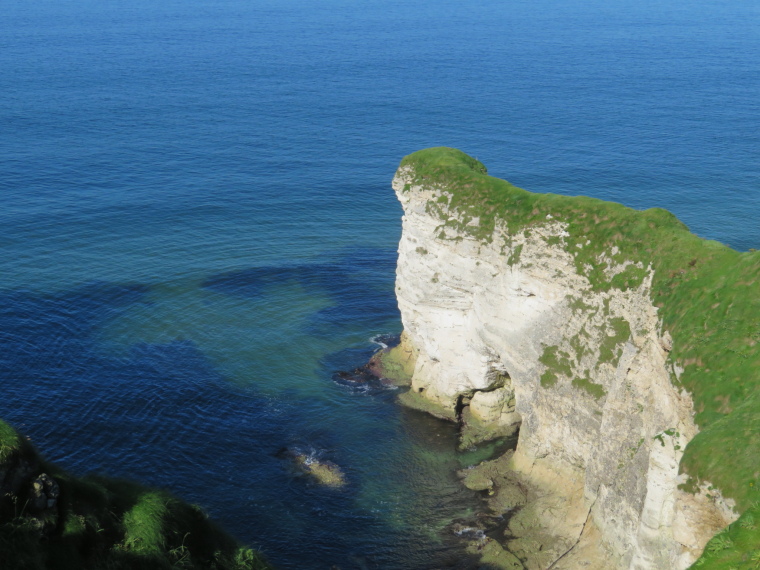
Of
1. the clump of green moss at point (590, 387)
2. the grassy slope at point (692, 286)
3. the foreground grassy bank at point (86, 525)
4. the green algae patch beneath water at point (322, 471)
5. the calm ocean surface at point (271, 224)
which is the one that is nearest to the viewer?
the foreground grassy bank at point (86, 525)

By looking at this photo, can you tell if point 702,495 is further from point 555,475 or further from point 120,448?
point 120,448

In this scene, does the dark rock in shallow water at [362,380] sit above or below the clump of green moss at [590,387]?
below

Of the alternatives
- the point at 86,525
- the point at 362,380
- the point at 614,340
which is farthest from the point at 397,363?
the point at 86,525

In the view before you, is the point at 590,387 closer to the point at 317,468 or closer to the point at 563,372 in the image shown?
the point at 563,372

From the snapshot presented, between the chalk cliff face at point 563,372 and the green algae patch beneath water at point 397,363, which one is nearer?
the chalk cliff face at point 563,372

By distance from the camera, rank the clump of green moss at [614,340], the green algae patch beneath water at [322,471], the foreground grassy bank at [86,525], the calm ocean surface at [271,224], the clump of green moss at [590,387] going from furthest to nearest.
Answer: the calm ocean surface at [271,224]
the green algae patch beneath water at [322,471]
the clump of green moss at [590,387]
the clump of green moss at [614,340]
the foreground grassy bank at [86,525]

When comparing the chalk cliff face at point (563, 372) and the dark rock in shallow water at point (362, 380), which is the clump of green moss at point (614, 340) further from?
the dark rock in shallow water at point (362, 380)

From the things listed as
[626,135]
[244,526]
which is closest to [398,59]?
[626,135]

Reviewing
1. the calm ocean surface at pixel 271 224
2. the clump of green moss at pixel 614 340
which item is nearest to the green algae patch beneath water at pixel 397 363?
the calm ocean surface at pixel 271 224
